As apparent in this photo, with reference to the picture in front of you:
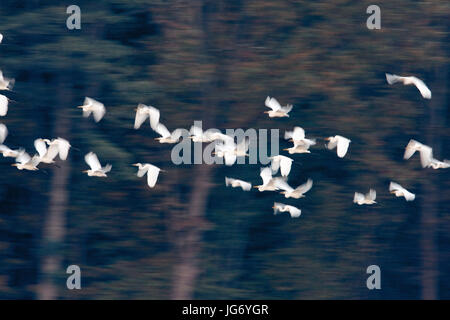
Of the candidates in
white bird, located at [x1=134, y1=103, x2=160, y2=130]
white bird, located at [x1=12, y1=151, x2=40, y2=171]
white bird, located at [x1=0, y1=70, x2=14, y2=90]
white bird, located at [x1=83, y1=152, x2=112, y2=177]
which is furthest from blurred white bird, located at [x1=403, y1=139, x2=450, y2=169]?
white bird, located at [x1=0, y1=70, x2=14, y2=90]

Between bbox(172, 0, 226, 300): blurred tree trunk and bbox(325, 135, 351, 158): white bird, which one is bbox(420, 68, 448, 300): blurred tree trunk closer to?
bbox(325, 135, 351, 158): white bird

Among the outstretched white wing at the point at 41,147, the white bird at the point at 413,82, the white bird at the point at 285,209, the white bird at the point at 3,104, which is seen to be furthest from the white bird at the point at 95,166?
the white bird at the point at 413,82

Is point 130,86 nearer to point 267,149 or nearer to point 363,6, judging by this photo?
point 267,149

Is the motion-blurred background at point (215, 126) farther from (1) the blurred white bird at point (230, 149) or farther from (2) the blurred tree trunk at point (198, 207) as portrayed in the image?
(1) the blurred white bird at point (230, 149)

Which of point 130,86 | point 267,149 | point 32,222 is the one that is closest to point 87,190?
point 32,222

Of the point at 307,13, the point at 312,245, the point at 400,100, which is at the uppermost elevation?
the point at 307,13

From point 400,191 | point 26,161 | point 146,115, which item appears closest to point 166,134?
point 146,115
